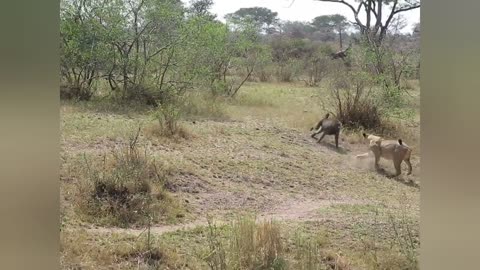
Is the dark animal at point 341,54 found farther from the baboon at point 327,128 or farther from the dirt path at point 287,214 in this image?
the dirt path at point 287,214

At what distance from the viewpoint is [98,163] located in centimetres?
234

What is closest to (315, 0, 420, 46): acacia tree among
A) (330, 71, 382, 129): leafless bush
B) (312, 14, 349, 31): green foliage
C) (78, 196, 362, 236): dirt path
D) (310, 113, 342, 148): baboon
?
(312, 14, 349, 31): green foliage

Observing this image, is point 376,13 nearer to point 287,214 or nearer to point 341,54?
point 341,54

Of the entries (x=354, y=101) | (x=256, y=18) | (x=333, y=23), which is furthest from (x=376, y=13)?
(x=256, y=18)

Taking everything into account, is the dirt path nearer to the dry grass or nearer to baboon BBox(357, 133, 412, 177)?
the dry grass

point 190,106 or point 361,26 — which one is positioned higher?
point 361,26

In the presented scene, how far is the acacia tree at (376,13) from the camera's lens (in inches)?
91.7

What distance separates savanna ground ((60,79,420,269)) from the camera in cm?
230

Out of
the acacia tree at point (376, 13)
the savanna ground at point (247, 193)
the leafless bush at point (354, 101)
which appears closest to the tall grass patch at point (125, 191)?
the savanna ground at point (247, 193)

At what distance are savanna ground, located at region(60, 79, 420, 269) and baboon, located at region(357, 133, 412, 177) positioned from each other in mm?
26
